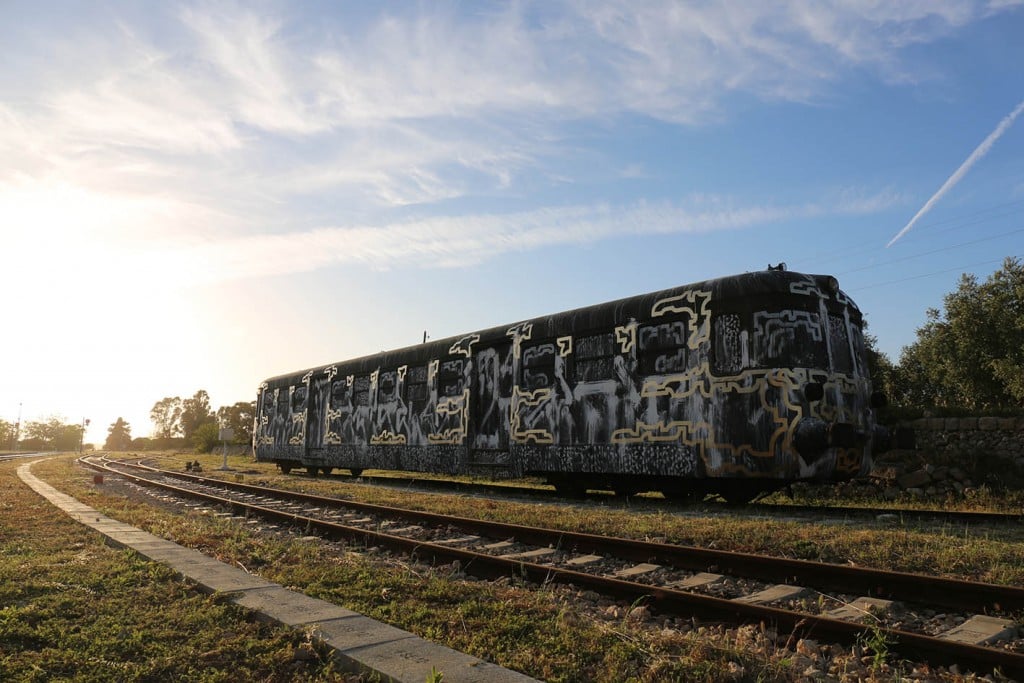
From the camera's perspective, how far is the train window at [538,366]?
12.1 m

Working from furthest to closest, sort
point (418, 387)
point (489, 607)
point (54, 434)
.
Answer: point (54, 434), point (418, 387), point (489, 607)

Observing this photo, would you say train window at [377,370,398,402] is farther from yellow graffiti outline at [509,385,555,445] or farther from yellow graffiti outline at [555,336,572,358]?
yellow graffiti outline at [555,336,572,358]

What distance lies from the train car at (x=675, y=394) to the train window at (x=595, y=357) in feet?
0.08

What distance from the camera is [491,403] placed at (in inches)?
520

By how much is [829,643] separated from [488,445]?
9131 millimetres

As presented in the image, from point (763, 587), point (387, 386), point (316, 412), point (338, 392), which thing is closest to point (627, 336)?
point (763, 587)

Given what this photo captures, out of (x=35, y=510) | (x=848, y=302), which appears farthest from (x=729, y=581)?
(x=35, y=510)

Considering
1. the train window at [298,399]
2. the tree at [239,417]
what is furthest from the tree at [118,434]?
the train window at [298,399]

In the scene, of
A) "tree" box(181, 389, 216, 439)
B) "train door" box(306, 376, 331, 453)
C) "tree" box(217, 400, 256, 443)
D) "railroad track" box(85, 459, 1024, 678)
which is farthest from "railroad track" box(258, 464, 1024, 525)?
"tree" box(181, 389, 216, 439)

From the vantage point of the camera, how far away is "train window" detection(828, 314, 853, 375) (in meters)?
9.59

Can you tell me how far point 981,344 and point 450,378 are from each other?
1273 inches

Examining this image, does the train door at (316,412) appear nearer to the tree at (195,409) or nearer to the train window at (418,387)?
the train window at (418,387)

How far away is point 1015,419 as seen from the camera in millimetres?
12977

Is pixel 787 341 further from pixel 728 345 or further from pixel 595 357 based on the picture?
pixel 595 357
